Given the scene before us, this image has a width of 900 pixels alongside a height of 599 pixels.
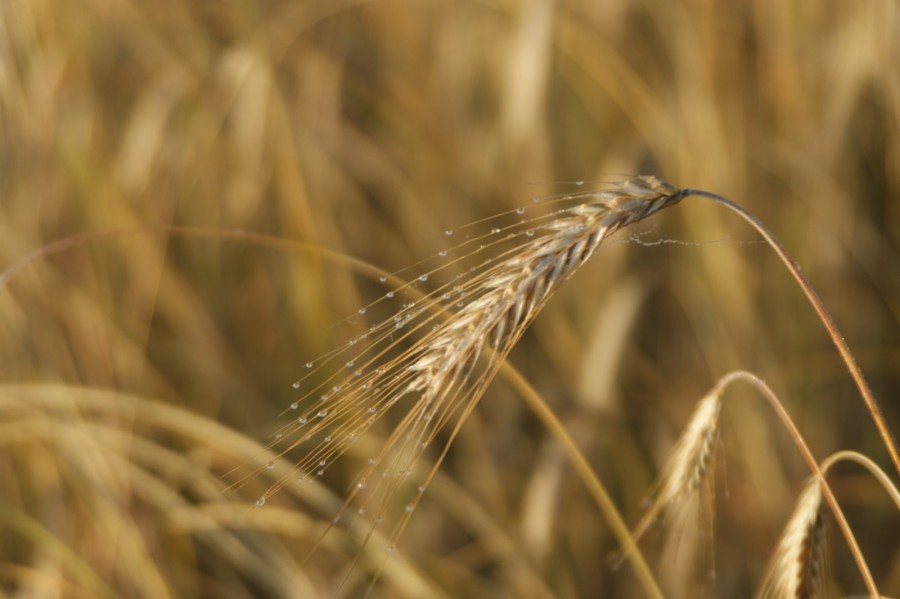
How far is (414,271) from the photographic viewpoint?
1855 mm

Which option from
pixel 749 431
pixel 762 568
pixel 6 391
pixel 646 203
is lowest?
pixel 762 568

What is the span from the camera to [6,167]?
1.71m

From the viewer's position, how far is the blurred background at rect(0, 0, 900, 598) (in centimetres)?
147

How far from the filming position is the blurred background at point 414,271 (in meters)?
1.47

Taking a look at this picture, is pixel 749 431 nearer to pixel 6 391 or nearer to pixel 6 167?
pixel 6 391

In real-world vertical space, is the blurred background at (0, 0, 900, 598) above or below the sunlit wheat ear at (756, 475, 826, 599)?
above

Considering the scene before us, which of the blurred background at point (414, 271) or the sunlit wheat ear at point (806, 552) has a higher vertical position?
the blurred background at point (414, 271)

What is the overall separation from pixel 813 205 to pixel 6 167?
1.44 metres

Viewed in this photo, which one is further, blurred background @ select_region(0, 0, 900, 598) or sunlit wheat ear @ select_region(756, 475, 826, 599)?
blurred background @ select_region(0, 0, 900, 598)

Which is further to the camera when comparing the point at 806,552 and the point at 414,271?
the point at 414,271

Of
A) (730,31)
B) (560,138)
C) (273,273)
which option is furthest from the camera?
(560,138)

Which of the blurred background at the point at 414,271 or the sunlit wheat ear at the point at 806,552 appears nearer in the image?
the sunlit wheat ear at the point at 806,552

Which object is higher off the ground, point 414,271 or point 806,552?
point 414,271

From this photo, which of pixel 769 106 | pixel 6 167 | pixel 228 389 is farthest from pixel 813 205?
pixel 6 167
